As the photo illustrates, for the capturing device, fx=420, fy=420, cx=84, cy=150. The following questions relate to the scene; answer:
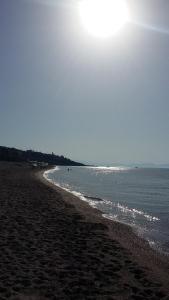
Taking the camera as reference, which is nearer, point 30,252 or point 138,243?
point 30,252

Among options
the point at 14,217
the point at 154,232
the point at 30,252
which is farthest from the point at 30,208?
the point at 30,252

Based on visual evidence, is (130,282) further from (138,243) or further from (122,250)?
(138,243)

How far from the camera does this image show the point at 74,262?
48.4ft

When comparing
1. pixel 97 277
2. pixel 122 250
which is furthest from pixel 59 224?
pixel 97 277

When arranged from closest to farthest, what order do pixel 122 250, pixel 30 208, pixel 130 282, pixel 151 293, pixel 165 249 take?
pixel 151 293 → pixel 130 282 → pixel 122 250 → pixel 165 249 → pixel 30 208

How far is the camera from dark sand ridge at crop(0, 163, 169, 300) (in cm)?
1181

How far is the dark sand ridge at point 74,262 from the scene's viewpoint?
38.8ft

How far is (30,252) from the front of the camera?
50.5ft

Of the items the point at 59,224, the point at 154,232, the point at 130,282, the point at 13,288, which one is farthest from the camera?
the point at 154,232

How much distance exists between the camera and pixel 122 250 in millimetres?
17703

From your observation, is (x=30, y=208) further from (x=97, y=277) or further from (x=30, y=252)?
(x=97, y=277)

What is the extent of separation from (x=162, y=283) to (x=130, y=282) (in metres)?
1.20

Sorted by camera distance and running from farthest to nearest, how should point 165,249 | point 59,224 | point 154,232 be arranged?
point 154,232 → point 59,224 → point 165,249

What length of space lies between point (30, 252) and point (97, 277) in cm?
324
